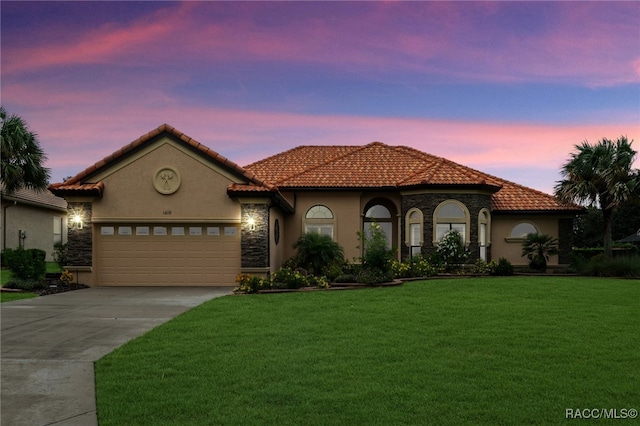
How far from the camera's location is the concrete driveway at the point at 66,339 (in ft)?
17.8

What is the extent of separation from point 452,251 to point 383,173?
5474mm

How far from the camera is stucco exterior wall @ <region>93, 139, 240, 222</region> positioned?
59.9 feet

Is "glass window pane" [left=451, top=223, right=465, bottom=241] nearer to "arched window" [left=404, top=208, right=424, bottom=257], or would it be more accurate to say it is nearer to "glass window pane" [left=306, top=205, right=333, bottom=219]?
"arched window" [left=404, top=208, right=424, bottom=257]

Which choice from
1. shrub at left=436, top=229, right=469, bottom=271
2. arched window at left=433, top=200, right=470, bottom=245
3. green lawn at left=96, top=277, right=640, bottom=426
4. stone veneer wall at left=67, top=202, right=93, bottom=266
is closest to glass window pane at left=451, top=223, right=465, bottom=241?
arched window at left=433, top=200, right=470, bottom=245

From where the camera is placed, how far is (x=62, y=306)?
13047 millimetres

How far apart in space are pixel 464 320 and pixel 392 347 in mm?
2899

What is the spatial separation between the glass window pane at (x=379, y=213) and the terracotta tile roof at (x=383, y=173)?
4.96 ft

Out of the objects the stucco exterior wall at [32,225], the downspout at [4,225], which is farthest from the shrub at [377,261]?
the stucco exterior wall at [32,225]

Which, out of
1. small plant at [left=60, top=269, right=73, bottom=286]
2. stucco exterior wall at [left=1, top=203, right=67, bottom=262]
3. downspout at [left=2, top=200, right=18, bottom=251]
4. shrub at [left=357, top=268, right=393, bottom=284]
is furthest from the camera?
stucco exterior wall at [left=1, top=203, right=67, bottom=262]

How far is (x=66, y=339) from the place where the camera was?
8.83m

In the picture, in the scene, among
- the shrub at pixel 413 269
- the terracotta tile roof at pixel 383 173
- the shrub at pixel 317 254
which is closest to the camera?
the shrub at pixel 413 269

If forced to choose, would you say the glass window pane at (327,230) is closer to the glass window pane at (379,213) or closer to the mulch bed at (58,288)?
the glass window pane at (379,213)

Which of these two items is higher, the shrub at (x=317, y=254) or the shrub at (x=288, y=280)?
the shrub at (x=317, y=254)

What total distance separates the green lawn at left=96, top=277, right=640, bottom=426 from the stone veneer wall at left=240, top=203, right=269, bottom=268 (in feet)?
20.3
